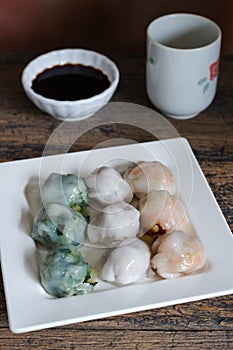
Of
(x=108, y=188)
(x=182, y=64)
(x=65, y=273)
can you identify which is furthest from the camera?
(x=182, y=64)

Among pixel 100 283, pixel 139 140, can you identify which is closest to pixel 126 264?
pixel 100 283

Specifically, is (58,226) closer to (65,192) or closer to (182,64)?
(65,192)

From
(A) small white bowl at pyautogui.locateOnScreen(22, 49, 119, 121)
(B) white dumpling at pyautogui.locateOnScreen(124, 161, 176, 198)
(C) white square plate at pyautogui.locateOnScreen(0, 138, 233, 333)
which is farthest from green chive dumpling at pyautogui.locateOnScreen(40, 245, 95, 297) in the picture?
(A) small white bowl at pyautogui.locateOnScreen(22, 49, 119, 121)

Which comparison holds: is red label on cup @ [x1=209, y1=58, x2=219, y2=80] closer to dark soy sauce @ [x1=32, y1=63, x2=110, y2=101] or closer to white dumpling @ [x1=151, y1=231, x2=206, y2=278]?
dark soy sauce @ [x1=32, y1=63, x2=110, y2=101]

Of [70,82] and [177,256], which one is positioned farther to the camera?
[70,82]

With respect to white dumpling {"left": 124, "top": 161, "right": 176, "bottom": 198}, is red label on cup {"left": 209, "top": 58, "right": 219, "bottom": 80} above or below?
above

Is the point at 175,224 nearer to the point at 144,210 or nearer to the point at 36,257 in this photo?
the point at 144,210
